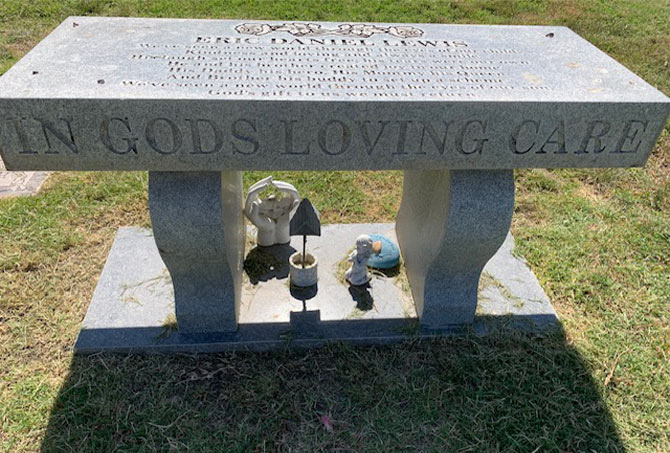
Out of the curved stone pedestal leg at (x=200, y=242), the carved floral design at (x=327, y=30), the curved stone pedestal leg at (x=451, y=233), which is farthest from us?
the carved floral design at (x=327, y=30)

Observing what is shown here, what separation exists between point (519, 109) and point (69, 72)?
163cm

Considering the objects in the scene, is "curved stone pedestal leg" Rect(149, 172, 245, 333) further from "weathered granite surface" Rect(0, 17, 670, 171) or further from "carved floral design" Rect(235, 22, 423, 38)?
"carved floral design" Rect(235, 22, 423, 38)

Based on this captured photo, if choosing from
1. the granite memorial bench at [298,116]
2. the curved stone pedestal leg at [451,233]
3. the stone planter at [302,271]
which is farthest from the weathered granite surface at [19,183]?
the curved stone pedestal leg at [451,233]

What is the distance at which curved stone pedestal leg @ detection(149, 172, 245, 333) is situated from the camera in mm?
2156

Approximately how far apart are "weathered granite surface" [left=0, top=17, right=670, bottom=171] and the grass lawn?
40.6 inches

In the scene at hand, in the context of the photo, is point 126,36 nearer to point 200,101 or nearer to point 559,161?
point 200,101

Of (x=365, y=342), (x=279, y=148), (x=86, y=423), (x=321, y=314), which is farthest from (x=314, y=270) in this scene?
(x=86, y=423)

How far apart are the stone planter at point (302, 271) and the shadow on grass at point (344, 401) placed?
41 cm

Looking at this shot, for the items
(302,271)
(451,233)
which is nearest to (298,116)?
(451,233)

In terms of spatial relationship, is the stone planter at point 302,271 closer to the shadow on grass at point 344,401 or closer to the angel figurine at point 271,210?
the angel figurine at point 271,210

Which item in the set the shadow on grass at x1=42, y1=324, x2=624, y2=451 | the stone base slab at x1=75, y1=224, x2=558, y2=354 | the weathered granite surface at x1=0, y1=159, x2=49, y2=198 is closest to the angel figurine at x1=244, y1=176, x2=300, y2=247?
the stone base slab at x1=75, y1=224, x2=558, y2=354

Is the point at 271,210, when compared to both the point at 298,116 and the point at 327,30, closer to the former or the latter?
the point at 327,30

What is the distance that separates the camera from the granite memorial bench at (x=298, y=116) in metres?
1.79

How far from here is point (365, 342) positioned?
260 cm
